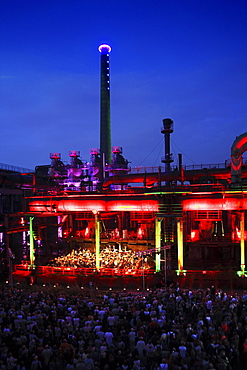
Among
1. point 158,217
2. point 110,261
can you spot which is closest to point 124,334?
point 158,217

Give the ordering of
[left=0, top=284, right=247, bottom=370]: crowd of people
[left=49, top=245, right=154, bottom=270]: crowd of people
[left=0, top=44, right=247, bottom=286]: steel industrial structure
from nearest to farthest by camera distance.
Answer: [left=0, top=284, right=247, bottom=370]: crowd of people → [left=0, top=44, right=247, bottom=286]: steel industrial structure → [left=49, top=245, right=154, bottom=270]: crowd of people

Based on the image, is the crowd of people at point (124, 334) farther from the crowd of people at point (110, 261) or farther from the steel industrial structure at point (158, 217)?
the crowd of people at point (110, 261)

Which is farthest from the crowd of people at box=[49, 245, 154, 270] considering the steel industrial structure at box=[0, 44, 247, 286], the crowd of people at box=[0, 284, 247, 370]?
the crowd of people at box=[0, 284, 247, 370]

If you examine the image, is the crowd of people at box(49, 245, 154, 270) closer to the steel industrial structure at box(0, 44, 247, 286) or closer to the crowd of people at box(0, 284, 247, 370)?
the steel industrial structure at box(0, 44, 247, 286)

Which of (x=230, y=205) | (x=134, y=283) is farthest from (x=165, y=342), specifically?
(x=230, y=205)

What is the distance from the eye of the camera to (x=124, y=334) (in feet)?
35.7

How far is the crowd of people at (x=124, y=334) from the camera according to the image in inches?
360

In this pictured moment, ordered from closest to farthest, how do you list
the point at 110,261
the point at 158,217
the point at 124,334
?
the point at 124,334 < the point at 158,217 < the point at 110,261

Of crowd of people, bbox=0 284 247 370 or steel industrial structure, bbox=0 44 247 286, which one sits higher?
steel industrial structure, bbox=0 44 247 286

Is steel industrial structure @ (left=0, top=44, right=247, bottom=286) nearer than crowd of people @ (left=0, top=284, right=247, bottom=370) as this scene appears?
No

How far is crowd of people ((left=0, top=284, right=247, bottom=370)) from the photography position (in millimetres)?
9148

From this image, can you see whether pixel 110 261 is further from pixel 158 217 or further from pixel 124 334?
pixel 124 334

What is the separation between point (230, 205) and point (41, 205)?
15.3 metres

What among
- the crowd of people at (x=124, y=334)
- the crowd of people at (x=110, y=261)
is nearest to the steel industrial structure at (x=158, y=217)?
the crowd of people at (x=110, y=261)
